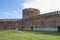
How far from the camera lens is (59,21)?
1110 inches

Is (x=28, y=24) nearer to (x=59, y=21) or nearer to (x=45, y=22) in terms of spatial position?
(x=45, y=22)

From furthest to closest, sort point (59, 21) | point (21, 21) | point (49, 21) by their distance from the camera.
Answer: point (21, 21) < point (49, 21) < point (59, 21)

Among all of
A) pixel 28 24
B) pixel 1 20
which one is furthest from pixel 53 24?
pixel 1 20

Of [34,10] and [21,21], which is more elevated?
[34,10]

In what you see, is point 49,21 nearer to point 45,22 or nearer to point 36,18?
point 45,22

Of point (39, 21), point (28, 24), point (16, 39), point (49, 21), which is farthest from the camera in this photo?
point (28, 24)

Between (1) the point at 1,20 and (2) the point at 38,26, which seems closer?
(2) the point at 38,26

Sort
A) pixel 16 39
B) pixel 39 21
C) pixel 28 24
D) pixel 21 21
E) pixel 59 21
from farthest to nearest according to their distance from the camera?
pixel 21 21 < pixel 28 24 < pixel 39 21 < pixel 59 21 < pixel 16 39

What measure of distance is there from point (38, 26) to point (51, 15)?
5541 millimetres

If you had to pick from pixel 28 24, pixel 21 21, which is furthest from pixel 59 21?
pixel 21 21

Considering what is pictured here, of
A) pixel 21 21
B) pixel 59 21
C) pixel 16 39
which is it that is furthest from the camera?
pixel 21 21

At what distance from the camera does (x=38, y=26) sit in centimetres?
3453

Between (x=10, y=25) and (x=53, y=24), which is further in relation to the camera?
(x=10, y=25)

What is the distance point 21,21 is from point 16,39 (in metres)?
25.3
